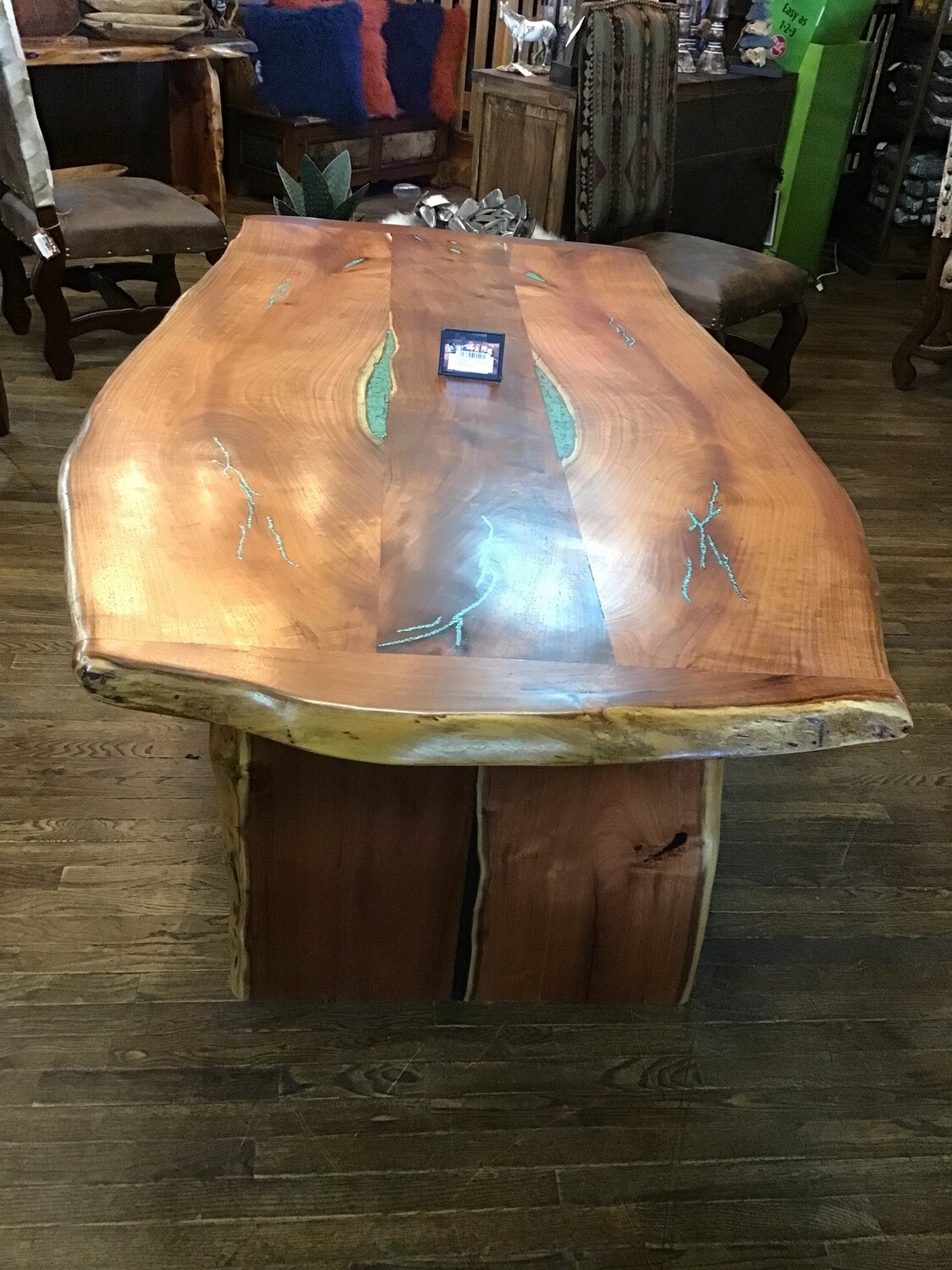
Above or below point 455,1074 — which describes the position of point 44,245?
above

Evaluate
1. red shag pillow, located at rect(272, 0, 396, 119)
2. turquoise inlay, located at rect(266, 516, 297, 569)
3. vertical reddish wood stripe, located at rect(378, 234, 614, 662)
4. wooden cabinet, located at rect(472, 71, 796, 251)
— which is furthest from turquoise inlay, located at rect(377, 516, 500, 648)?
red shag pillow, located at rect(272, 0, 396, 119)

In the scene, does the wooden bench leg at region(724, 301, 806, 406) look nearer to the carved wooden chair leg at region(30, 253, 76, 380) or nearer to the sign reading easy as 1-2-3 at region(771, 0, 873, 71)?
the sign reading easy as 1-2-3 at region(771, 0, 873, 71)

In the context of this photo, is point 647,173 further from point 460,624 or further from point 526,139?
point 460,624

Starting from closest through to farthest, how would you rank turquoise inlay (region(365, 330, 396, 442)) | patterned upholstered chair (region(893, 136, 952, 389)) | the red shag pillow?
turquoise inlay (region(365, 330, 396, 442)), patterned upholstered chair (region(893, 136, 952, 389)), the red shag pillow

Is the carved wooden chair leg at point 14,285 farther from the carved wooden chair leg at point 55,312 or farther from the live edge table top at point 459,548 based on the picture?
the live edge table top at point 459,548

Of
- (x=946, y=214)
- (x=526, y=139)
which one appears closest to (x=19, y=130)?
(x=526, y=139)

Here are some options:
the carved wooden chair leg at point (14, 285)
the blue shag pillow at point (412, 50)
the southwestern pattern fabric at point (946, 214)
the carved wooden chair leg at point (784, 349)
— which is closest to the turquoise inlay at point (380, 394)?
the carved wooden chair leg at point (784, 349)

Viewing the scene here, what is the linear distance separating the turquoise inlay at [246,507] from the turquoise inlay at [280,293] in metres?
0.60

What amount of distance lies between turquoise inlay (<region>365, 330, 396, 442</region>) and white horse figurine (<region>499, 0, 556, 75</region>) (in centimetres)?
216

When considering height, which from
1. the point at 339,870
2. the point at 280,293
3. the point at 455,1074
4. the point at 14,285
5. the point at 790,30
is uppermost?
the point at 790,30

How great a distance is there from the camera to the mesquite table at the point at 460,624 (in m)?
0.97

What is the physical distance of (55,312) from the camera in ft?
9.96

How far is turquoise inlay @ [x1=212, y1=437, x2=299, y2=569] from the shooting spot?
1.13m

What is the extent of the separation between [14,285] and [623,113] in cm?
183
